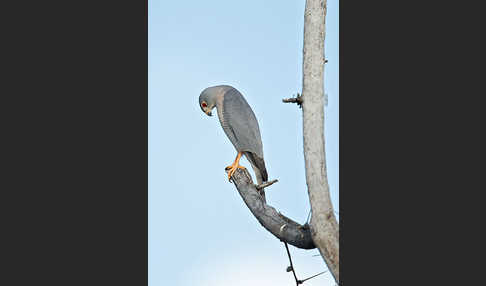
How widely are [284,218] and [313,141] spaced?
2.79ft

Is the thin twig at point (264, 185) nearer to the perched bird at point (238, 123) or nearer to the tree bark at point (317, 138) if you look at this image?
the perched bird at point (238, 123)

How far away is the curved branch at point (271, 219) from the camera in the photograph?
436 cm

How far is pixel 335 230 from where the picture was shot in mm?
4023

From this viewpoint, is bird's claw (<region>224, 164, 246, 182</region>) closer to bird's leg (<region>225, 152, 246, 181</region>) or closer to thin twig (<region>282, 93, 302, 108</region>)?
bird's leg (<region>225, 152, 246, 181</region>)

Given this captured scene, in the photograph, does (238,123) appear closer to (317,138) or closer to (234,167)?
(234,167)

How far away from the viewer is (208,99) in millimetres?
5344

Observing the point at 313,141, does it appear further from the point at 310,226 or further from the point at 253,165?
the point at 253,165

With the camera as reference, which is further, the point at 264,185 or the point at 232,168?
the point at 232,168

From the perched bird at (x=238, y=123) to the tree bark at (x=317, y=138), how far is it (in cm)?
101

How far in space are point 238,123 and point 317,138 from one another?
49.5 inches

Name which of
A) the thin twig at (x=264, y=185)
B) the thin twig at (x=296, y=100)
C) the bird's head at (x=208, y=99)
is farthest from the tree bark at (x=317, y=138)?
the bird's head at (x=208, y=99)

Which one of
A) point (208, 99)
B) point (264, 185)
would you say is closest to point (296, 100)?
point (264, 185)
